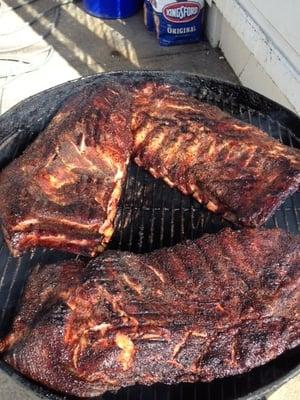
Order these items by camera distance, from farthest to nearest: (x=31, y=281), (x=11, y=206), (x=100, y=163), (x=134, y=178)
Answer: (x=134, y=178) → (x=100, y=163) → (x=11, y=206) → (x=31, y=281)

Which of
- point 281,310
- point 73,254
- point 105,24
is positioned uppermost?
point 281,310

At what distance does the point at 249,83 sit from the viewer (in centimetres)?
615

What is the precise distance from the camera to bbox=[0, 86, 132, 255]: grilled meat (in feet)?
9.98

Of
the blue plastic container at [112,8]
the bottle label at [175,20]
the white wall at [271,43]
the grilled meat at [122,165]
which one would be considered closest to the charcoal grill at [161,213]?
the grilled meat at [122,165]

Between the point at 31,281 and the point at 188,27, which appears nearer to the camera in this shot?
the point at 31,281

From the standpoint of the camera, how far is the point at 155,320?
8.24ft

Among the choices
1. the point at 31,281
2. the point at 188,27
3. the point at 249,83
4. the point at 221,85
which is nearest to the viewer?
the point at 31,281

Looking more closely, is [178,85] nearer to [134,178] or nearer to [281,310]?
[134,178]

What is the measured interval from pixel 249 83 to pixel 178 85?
2255 millimetres

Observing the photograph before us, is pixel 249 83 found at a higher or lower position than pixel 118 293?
lower

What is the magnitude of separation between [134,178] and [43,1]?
229 inches

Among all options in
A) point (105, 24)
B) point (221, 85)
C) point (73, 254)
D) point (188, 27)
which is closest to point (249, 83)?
point (188, 27)

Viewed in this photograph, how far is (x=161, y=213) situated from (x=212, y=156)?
0.51m

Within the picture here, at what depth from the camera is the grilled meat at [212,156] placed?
314 centimetres
